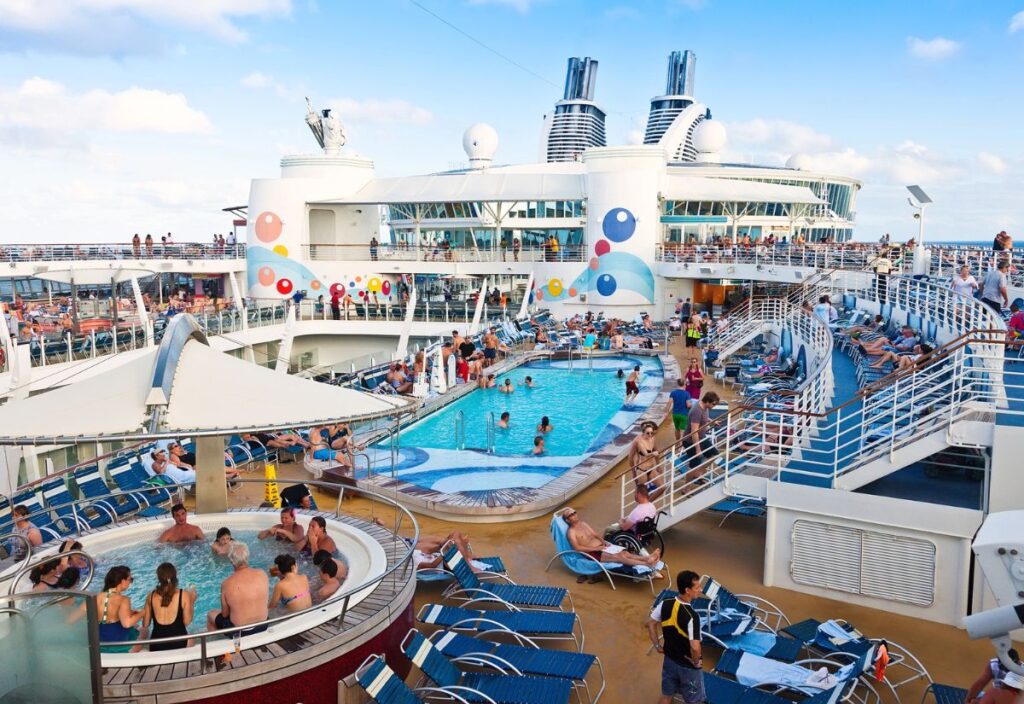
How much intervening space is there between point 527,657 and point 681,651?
1178mm

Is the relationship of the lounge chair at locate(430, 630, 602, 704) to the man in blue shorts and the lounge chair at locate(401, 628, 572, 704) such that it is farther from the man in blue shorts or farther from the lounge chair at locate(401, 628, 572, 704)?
the man in blue shorts

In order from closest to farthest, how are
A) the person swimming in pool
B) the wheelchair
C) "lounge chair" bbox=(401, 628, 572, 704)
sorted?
"lounge chair" bbox=(401, 628, 572, 704)
the person swimming in pool
the wheelchair

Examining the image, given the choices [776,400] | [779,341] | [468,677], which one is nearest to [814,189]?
[779,341]

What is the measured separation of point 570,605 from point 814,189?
39066mm

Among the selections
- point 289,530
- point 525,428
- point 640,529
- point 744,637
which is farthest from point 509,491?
point 525,428

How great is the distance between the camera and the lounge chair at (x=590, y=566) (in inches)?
288

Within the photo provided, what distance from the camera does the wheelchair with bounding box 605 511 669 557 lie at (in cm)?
781

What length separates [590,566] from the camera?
7.43 m

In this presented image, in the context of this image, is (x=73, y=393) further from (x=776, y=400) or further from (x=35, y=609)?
(x=776, y=400)

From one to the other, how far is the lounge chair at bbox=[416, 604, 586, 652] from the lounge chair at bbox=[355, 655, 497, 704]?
754 millimetres

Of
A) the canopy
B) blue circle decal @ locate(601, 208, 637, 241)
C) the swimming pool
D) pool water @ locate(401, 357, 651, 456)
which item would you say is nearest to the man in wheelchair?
the swimming pool

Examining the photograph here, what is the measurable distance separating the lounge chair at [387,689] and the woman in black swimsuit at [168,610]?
115cm

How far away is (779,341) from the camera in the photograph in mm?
19812

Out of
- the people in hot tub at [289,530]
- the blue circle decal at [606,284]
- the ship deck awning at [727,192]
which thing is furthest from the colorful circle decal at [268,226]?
the people in hot tub at [289,530]
